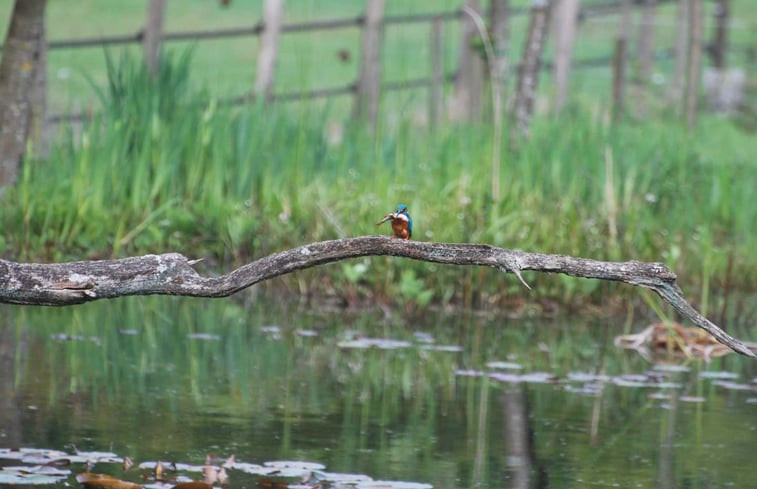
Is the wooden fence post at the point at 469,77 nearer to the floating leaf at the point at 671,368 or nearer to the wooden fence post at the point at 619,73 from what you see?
the wooden fence post at the point at 619,73

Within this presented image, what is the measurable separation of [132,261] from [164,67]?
5.97m

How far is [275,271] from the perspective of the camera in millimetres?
4672

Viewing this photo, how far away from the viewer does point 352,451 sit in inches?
226

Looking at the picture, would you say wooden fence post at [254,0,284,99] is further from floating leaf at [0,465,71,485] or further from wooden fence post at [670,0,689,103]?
floating leaf at [0,465,71,485]

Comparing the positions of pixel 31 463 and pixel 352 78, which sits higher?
pixel 352 78

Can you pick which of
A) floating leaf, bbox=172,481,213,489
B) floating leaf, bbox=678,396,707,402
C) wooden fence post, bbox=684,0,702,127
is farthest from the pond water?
wooden fence post, bbox=684,0,702,127

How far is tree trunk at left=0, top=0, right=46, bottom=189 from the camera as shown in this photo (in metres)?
9.74

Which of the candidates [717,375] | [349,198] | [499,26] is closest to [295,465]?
[717,375]

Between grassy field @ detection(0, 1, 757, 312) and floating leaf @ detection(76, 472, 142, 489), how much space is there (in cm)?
435

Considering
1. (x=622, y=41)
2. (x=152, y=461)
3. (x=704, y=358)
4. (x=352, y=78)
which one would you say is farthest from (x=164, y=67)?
(x=352, y=78)

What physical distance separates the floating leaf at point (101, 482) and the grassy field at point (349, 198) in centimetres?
435

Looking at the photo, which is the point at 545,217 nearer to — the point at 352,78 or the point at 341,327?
the point at 341,327

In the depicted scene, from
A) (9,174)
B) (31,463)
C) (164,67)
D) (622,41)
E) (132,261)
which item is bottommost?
(31,463)

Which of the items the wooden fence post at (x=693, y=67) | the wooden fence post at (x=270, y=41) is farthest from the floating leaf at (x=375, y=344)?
the wooden fence post at (x=693, y=67)
